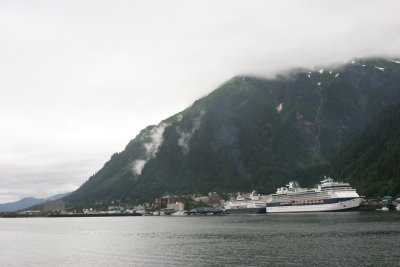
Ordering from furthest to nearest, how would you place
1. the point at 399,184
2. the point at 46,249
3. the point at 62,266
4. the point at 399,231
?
1. the point at 399,184
2. the point at 46,249
3. the point at 399,231
4. the point at 62,266

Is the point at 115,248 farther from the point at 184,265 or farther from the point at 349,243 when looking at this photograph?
the point at 349,243

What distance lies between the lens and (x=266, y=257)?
5806cm

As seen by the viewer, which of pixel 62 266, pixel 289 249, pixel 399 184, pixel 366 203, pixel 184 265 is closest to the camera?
pixel 184 265

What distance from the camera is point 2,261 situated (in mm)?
67062

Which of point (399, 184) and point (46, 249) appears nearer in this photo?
point (46, 249)

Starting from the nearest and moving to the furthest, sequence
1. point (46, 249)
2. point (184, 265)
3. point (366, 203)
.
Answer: point (184, 265) < point (46, 249) < point (366, 203)

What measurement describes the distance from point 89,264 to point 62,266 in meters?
3.57

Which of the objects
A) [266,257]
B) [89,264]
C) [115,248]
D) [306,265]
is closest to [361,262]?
[306,265]

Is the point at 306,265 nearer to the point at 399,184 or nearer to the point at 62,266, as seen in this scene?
the point at 62,266

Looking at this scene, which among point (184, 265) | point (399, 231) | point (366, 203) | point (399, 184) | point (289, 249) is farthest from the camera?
point (399, 184)

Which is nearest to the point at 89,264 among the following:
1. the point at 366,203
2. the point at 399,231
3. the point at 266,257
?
the point at 266,257

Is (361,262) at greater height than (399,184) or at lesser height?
lesser

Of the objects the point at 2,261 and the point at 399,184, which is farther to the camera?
the point at 399,184

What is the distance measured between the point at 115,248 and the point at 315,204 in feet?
446
